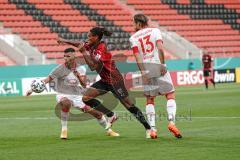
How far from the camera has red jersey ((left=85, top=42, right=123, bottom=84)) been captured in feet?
42.1

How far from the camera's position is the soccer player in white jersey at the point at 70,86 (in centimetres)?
1352

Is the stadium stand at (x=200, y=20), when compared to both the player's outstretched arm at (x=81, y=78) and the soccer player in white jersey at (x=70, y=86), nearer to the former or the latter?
the soccer player in white jersey at (x=70, y=86)

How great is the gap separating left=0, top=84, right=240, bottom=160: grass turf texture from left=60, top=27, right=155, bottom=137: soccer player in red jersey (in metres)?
0.60

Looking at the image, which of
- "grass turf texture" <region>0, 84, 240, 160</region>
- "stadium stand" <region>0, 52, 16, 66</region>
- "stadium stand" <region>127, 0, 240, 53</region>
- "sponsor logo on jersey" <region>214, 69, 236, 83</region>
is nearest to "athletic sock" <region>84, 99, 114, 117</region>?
"grass turf texture" <region>0, 84, 240, 160</region>

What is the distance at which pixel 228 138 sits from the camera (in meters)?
12.1

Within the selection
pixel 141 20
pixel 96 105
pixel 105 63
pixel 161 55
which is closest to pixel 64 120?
pixel 96 105

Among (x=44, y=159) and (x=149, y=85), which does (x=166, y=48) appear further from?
(x=44, y=159)

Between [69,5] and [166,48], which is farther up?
[69,5]

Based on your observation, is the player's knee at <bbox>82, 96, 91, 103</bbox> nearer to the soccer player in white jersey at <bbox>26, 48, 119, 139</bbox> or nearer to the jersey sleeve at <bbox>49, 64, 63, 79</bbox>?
the soccer player in white jersey at <bbox>26, 48, 119, 139</bbox>

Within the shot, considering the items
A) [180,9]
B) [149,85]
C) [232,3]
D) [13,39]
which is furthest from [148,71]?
[232,3]

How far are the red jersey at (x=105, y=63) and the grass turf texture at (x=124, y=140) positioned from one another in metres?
1.13

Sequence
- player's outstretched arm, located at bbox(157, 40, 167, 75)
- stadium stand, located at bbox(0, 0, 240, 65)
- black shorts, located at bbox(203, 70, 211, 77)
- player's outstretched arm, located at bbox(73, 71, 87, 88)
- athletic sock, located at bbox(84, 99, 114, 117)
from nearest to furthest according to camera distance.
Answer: player's outstretched arm, located at bbox(157, 40, 167, 75) → athletic sock, located at bbox(84, 99, 114, 117) → player's outstretched arm, located at bbox(73, 71, 87, 88) → black shorts, located at bbox(203, 70, 211, 77) → stadium stand, located at bbox(0, 0, 240, 65)

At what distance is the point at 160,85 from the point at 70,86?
204 cm

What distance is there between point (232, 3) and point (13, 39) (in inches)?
860
